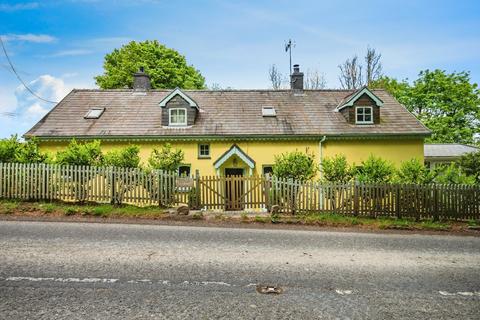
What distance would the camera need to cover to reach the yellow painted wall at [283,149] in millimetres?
18125

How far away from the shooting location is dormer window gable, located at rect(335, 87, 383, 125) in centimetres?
1906

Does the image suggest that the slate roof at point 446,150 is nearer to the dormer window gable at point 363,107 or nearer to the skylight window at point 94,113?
the dormer window gable at point 363,107

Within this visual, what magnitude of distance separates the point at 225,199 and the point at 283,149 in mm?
6683

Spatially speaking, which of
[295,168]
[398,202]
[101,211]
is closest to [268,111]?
[295,168]

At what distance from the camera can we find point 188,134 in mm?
17969

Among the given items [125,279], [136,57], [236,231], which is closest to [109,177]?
[236,231]

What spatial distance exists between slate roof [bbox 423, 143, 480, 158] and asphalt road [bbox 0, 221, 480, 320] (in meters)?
26.2

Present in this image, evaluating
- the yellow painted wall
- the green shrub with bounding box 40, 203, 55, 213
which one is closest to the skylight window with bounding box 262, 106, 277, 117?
the yellow painted wall

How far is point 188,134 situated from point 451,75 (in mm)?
35407

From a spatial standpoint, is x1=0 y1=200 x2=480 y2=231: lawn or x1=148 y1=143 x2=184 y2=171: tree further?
x1=148 y1=143 x2=184 y2=171: tree

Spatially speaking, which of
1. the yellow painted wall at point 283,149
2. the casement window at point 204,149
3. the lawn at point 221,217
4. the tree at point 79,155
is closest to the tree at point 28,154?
the tree at point 79,155

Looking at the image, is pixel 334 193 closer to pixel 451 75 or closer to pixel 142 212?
pixel 142 212

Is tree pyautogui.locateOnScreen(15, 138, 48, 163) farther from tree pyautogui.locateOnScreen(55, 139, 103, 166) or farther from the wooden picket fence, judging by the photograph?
tree pyautogui.locateOnScreen(55, 139, 103, 166)

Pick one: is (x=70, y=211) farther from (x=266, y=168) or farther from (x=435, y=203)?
(x=435, y=203)
